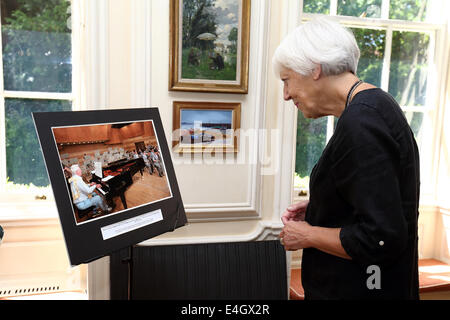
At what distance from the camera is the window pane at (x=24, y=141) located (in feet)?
7.52

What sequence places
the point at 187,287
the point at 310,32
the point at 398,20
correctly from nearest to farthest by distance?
the point at 310,32, the point at 187,287, the point at 398,20

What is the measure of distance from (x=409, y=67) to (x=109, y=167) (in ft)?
7.43

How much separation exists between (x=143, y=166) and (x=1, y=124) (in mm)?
1273

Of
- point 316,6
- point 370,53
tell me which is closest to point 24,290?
point 316,6

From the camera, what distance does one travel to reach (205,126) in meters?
2.14

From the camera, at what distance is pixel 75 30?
2268 millimetres

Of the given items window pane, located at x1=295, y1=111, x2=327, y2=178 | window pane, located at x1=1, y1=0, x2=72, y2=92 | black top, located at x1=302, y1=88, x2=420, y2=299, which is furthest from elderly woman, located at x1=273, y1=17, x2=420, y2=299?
window pane, located at x1=1, y1=0, x2=72, y2=92

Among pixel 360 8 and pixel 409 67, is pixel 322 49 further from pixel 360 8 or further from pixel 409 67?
pixel 409 67

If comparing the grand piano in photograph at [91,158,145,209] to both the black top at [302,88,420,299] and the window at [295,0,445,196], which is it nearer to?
the black top at [302,88,420,299]

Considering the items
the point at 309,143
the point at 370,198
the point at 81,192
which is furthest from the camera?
the point at 309,143

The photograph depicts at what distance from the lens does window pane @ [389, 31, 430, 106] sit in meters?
2.70
